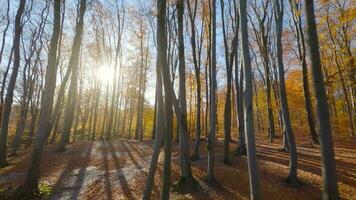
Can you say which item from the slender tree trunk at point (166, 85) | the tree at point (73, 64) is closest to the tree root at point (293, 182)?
the slender tree trunk at point (166, 85)

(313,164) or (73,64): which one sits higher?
(73,64)

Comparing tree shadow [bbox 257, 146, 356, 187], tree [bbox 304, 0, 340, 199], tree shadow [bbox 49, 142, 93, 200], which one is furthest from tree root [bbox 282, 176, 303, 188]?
tree shadow [bbox 49, 142, 93, 200]

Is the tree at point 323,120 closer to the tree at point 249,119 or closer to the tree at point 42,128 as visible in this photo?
the tree at point 249,119

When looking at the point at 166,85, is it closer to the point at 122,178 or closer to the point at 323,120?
the point at 323,120

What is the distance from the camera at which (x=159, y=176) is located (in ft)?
24.1

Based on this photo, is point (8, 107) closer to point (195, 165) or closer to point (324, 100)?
point (195, 165)

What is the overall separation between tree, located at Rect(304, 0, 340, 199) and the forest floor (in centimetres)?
248

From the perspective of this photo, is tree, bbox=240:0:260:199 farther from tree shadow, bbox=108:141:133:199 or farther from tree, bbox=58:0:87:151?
tree, bbox=58:0:87:151

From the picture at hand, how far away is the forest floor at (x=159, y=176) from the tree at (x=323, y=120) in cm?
248

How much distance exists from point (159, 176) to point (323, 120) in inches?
211

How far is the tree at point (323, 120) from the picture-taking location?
3439 millimetres

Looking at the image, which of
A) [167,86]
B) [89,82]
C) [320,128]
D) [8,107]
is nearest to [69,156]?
[8,107]

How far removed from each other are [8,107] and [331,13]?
1981cm

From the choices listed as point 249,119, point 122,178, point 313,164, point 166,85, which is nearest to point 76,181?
point 122,178
